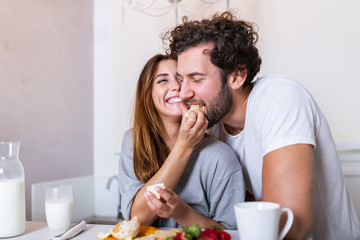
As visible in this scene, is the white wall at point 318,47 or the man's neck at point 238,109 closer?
the man's neck at point 238,109

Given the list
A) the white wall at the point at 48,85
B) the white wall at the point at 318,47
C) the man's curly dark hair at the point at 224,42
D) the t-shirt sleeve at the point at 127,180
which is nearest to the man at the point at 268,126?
the man's curly dark hair at the point at 224,42

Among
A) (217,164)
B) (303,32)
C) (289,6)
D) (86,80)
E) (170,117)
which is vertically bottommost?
(217,164)

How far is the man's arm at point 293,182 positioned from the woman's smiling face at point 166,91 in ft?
2.19

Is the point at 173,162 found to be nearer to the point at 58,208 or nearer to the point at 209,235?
the point at 58,208

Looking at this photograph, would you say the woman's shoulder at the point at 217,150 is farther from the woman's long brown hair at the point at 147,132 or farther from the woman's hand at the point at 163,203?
the woman's hand at the point at 163,203

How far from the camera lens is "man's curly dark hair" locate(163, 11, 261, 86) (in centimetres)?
140

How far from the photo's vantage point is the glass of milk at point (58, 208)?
1.13 metres

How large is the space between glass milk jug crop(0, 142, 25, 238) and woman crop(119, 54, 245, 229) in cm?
38

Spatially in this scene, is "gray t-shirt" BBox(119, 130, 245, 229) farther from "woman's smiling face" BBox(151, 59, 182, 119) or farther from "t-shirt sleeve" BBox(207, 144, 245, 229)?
"woman's smiling face" BBox(151, 59, 182, 119)

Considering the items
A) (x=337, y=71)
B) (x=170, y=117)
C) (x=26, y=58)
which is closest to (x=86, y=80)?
(x=26, y=58)

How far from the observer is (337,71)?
6.82ft

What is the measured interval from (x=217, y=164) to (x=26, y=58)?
127cm

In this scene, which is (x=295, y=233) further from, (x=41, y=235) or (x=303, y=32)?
(x=303, y=32)

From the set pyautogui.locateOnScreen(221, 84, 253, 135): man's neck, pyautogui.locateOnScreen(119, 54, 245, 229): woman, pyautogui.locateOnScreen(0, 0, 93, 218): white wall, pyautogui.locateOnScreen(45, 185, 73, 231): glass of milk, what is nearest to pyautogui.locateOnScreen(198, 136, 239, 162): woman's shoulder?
pyautogui.locateOnScreen(119, 54, 245, 229): woman
